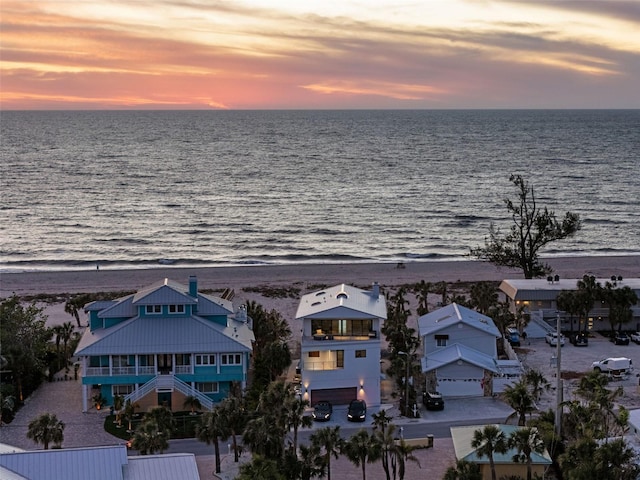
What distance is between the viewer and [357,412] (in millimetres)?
40875

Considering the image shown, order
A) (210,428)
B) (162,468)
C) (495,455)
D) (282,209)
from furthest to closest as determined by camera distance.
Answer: (282,209), (210,428), (495,455), (162,468)

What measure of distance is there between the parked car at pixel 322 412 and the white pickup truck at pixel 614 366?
15.9m

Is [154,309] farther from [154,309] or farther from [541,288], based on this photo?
[541,288]

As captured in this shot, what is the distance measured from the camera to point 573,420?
3466 cm

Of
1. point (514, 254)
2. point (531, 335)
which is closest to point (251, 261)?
point (514, 254)


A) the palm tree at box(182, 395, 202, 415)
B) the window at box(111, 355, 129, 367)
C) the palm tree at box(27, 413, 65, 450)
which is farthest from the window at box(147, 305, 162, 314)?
the palm tree at box(27, 413, 65, 450)

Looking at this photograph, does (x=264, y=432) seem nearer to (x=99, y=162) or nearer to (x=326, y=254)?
(x=326, y=254)

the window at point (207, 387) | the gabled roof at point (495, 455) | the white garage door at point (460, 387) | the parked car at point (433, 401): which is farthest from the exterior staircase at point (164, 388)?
the gabled roof at point (495, 455)

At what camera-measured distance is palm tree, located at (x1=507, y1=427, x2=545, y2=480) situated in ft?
97.5

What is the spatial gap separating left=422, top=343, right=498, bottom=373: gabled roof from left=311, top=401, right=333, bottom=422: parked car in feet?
21.0

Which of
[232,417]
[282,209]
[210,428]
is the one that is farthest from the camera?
[282,209]

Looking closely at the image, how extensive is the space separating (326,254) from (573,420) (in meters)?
60.2

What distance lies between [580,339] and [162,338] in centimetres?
2720

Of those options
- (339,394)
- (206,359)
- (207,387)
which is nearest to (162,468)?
(206,359)
